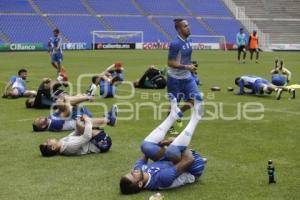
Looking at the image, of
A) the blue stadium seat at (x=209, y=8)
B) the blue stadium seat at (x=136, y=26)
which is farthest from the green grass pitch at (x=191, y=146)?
the blue stadium seat at (x=209, y=8)

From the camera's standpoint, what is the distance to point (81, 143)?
29.0 ft

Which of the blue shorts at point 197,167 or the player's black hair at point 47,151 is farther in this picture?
the player's black hair at point 47,151

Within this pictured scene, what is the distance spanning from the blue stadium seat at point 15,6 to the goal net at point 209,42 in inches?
658

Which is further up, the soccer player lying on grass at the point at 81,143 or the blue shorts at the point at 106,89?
the blue shorts at the point at 106,89

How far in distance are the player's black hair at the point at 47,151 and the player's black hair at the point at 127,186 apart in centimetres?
235

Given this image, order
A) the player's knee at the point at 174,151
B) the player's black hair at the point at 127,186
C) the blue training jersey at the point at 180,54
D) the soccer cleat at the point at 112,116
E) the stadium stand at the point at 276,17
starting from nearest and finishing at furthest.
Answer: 1. the player's black hair at the point at 127,186
2. the player's knee at the point at 174,151
3. the blue training jersey at the point at 180,54
4. the soccer cleat at the point at 112,116
5. the stadium stand at the point at 276,17

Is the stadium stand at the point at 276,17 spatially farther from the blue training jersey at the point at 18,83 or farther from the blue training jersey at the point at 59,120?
the blue training jersey at the point at 59,120

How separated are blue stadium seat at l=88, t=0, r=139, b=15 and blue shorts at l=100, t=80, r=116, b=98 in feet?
134

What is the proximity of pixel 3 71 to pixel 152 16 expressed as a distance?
3394 cm

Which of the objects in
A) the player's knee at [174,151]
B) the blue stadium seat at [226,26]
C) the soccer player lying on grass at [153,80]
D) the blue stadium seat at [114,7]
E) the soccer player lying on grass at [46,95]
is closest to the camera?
the player's knee at [174,151]

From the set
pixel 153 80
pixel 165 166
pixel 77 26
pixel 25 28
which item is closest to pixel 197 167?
pixel 165 166

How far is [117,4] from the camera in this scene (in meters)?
58.4

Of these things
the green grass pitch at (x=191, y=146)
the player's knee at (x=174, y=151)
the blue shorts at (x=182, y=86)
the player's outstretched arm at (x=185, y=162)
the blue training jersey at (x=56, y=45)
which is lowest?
the green grass pitch at (x=191, y=146)

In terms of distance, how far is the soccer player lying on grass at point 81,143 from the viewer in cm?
870
